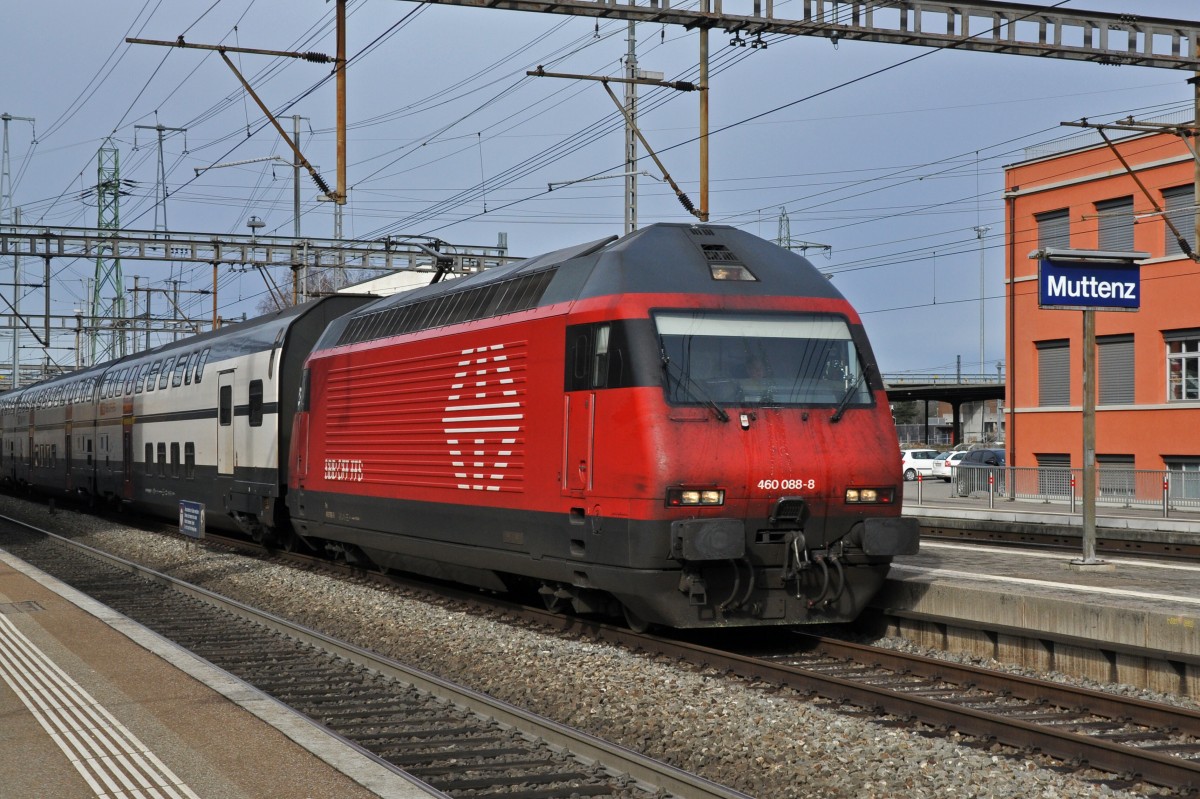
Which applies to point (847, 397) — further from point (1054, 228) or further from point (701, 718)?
point (1054, 228)

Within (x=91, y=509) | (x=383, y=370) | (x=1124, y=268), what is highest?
(x=1124, y=268)

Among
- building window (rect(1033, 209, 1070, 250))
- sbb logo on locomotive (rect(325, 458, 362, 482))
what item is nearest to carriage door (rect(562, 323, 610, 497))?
sbb logo on locomotive (rect(325, 458, 362, 482))

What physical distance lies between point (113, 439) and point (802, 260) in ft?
73.3

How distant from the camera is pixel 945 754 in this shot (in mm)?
7480

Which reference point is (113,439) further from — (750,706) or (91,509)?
(750,706)

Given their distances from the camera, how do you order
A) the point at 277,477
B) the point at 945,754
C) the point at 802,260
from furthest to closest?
the point at 277,477, the point at 802,260, the point at 945,754

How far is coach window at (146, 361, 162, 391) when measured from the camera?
26.7 meters

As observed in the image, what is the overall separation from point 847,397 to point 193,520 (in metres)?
12.5

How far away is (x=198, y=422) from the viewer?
76.4ft

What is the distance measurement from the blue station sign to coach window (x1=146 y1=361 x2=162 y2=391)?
18459 mm

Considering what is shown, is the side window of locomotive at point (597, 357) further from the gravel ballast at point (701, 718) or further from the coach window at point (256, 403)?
the coach window at point (256, 403)

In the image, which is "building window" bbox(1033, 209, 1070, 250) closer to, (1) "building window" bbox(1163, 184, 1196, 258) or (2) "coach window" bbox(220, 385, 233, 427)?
(1) "building window" bbox(1163, 184, 1196, 258)

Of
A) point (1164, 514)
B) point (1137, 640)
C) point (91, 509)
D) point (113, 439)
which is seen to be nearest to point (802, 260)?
point (1137, 640)

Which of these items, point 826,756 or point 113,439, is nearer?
point 826,756
